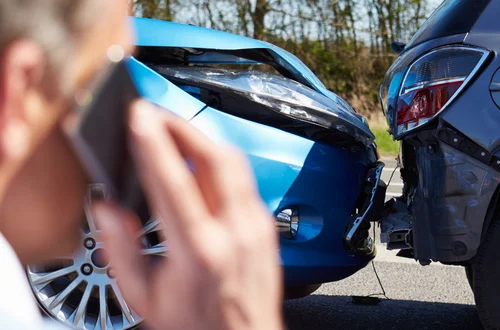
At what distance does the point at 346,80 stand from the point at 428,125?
12.7 m

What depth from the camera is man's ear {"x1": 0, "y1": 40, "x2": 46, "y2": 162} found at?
47 cm

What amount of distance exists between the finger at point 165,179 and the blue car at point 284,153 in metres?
2.39

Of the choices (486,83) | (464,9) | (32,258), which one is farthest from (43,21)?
(464,9)

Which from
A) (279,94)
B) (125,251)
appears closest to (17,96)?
(125,251)

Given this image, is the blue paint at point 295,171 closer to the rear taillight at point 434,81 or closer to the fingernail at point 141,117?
the rear taillight at point 434,81

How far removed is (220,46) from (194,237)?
2814 mm

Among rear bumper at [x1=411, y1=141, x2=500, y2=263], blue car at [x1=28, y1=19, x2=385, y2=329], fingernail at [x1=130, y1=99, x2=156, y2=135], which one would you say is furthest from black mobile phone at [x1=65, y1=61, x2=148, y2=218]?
rear bumper at [x1=411, y1=141, x2=500, y2=263]

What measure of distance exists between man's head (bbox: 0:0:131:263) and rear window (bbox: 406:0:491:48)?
2.57 m

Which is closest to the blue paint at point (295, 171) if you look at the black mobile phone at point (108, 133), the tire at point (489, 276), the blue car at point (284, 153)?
the blue car at point (284, 153)

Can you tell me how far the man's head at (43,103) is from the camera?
1.53 ft

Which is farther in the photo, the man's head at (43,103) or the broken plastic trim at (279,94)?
the broken plastic trim at (279,94)

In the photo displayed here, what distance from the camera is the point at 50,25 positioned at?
47 cm

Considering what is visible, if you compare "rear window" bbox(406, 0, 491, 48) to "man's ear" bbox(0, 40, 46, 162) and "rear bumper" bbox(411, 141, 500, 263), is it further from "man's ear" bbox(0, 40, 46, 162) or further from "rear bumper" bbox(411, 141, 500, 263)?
"man's ear" bbox(0, 40, 46, 162)

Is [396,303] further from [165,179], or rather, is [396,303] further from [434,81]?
[165,179]
